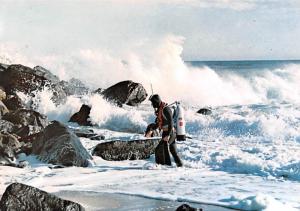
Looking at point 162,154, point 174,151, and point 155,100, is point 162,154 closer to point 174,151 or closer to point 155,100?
point 174,151

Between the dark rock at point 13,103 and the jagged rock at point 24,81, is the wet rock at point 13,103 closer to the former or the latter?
the dark rock at point 13,103

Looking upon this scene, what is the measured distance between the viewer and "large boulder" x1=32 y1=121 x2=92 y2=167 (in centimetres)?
1354

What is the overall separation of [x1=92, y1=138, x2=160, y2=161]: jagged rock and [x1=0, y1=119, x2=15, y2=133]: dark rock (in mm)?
4487

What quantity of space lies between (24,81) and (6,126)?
7796mm

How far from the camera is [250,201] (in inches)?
373

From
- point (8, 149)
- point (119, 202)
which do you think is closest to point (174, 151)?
point (119, 202)

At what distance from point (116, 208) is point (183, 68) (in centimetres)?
3888

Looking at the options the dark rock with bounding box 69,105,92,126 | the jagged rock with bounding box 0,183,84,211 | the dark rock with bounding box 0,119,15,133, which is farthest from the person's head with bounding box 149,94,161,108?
the dark rock with bounding box 69,105,92,126

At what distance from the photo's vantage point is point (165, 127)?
13.0 metres

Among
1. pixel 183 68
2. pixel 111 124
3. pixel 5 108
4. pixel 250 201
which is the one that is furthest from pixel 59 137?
pixel 183 68

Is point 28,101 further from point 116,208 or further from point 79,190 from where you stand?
point 116,208

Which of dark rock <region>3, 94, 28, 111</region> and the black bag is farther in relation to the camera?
dark rock <region>3, 94, 28, 111</region>

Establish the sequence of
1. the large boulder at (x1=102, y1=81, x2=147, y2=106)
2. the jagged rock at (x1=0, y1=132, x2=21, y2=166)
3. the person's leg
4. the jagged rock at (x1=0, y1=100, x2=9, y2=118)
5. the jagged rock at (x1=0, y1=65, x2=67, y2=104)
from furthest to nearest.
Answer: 1. the large boulder at (x1=102, y1=81, x2=147, y2=106)
2. the jagged rock at (x1=0, y1=65, x2=67, y2=104)
3. the jagged rock at (x1=0, y1=100, x2=9, y2=118)
4. the jagged rock at (x1=0, y1=132, x2=21, y2=166)
5. the person's leg

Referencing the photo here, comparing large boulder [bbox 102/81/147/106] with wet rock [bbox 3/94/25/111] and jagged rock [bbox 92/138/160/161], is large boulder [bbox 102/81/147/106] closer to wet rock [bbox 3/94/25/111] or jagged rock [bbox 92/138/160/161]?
wet rock [bbox 3/94/25/111]
